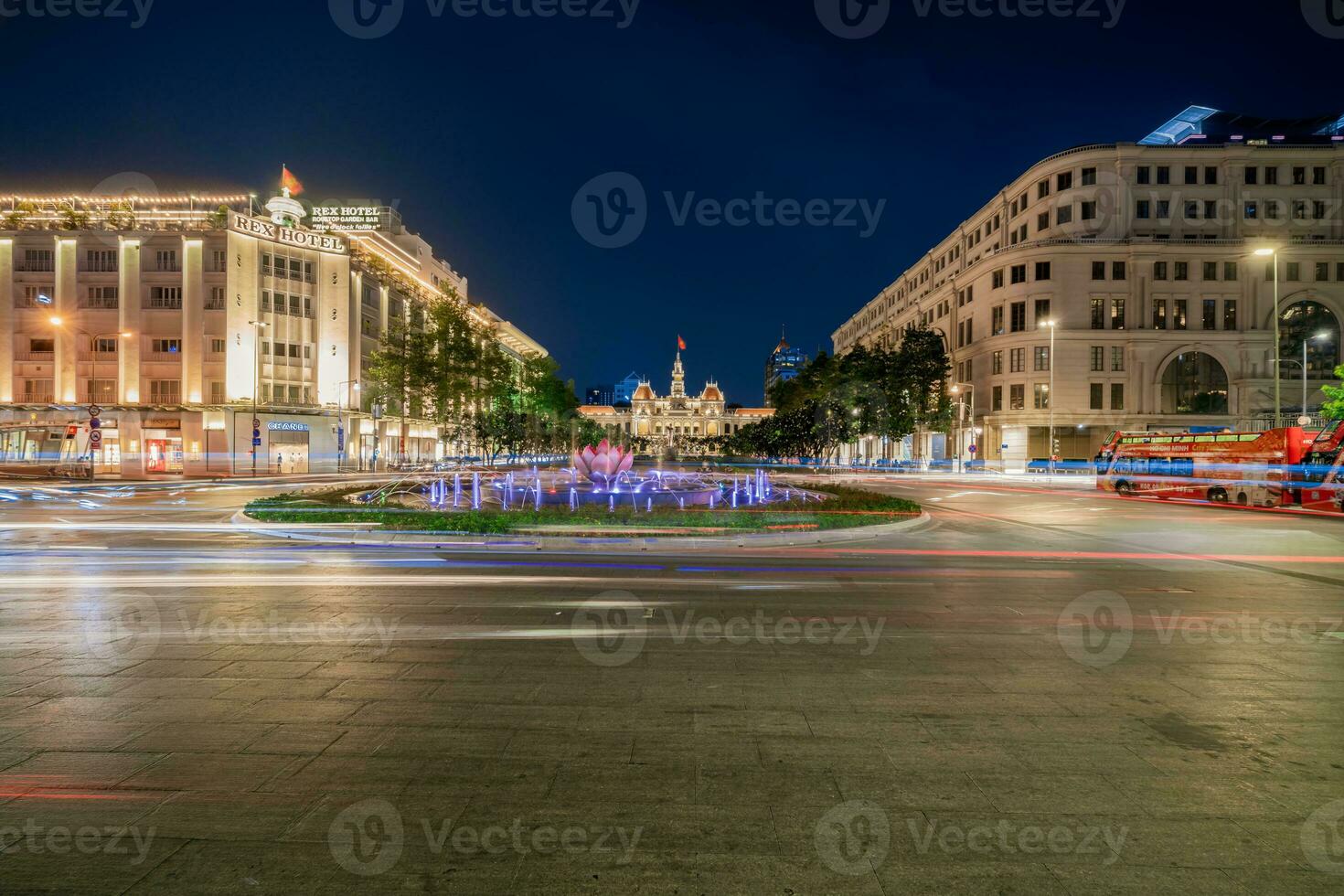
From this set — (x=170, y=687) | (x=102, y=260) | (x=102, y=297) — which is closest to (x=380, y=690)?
(x=170, y=687)

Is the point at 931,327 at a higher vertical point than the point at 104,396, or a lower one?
higher

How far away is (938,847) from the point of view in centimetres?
406

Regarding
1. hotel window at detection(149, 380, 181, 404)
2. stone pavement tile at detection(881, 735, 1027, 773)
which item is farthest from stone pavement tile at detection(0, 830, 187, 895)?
hotel window at detection(149, 380, 181, 404)

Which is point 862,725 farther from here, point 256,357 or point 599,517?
point 256,357

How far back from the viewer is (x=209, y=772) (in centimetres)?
493

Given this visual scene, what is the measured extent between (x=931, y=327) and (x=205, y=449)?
79.4 meters

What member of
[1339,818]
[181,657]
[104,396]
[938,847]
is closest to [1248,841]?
[1339,818]

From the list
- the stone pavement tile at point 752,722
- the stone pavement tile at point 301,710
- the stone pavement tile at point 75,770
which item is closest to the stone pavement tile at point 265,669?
the stone pavement tile at point 301,710

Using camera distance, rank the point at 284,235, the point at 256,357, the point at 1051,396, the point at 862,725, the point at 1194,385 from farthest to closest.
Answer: the point at 1194,385 → the point at 284,235 → the point at 1051,396 → the point at 256,357 → the point at 862,725

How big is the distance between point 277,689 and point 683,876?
4.82m

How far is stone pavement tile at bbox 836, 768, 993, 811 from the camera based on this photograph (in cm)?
454

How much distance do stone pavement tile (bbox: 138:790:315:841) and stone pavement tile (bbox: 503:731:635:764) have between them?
1.45 metres

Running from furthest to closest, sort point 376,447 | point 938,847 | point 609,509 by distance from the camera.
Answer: point 376,447 < point 609,509 < point 938,847

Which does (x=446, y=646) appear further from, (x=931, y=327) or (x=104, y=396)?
(x=931, y=327)
